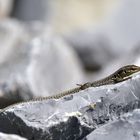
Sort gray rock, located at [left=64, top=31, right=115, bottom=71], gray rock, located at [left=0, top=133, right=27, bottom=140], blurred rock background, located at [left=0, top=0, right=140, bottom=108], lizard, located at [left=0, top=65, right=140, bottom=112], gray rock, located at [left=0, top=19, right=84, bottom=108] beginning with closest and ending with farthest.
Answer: gray rock, located at [left=0, top=133, right=27, bottom=140] → lizard, located at [left=0, top=65, right=140, bottom=112] → gray rock, located at [left=0, top=19, right=84, bottom=108] → blurred rock background, located at [left=0, top=0, right=140, bottom=108] → gray rock, located at [left=64, top=31, right=115, bottom=71]

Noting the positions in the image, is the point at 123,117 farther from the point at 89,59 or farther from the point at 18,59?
the point at 89,59

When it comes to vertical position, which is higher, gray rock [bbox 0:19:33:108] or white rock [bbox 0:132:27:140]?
gray rock [bbox 0:19:33:108]

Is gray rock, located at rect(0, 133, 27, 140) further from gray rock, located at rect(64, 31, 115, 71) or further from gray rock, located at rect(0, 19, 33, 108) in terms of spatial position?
gray rock, located at rect(64, 31, 115, 71)

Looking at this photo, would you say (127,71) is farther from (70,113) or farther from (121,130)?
(121,130)

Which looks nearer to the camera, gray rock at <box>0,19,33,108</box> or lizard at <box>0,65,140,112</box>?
lizard at <box>0,65,140,112</box>

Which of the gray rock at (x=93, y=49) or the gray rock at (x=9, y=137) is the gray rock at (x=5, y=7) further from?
the gray rock at (x=9, y=137)

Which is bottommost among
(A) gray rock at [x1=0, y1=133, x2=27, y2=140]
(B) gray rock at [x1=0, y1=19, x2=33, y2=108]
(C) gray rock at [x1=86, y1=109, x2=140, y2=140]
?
(C) gray rock at [x1=86, y1=109, x2=140, y2=140]

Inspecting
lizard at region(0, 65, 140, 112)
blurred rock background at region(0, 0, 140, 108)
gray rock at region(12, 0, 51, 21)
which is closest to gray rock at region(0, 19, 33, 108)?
blurred rock background at region(0, 0, 140, 108)
